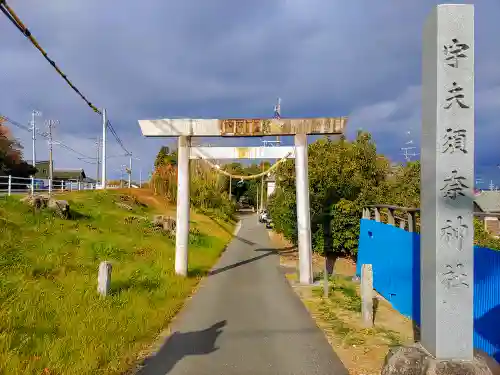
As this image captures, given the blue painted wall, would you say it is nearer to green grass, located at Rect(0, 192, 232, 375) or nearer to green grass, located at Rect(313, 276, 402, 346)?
green grass, located at Rect(313, 276, 402, 346)

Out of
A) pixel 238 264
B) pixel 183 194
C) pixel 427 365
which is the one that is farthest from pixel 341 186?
pixel 427 365

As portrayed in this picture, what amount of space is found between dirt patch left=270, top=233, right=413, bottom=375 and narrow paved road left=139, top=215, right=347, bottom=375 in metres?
0.23

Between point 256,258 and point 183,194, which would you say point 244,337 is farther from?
point 256,258

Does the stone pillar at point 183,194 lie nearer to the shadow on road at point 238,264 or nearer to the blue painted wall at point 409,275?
the shadow on road at point 238,264

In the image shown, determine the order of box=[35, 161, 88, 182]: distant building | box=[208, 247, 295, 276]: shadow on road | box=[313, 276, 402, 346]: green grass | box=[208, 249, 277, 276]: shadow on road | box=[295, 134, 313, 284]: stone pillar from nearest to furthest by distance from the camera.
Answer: box=[313, 276, 402, 346]: green grass → box=[295, 134, 313, 284]: stone pillar → box=[208, 249, 277, 276]: shadow on road → box=[208, 247, 295, 276]: shadow on road → box=[35, 161, 88, 182]: distant building

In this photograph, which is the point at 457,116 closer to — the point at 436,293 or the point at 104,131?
the point at 436,293

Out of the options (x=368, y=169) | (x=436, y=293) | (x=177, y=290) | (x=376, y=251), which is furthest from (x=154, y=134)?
(x=436, y=293)

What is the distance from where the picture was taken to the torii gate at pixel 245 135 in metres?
13.4

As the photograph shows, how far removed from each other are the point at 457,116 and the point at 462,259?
172 cm

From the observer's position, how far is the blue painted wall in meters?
6.04

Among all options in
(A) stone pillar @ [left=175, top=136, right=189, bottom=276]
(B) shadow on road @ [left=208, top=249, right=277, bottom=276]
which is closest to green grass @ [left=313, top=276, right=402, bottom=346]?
(B) shadow on road @ [left=208, top=249, right=277, bottom=276]

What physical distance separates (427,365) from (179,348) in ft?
12.6

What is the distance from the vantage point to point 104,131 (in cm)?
3378

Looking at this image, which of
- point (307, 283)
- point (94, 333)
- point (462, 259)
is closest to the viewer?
point (462, 259)
